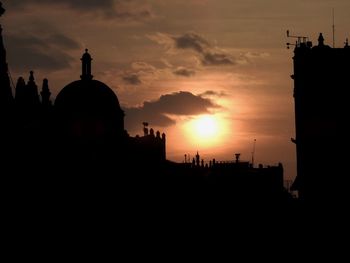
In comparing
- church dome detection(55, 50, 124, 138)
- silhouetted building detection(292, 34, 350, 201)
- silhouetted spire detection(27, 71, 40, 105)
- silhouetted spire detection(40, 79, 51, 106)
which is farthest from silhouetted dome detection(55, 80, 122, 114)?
silhouetted spire detection(27, 71, 40, 105)

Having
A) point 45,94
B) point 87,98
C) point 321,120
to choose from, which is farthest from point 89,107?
point 45,94

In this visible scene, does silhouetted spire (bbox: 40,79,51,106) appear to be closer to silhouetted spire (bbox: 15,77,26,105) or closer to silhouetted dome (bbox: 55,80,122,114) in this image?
silhouetted spire (bbox: 15,77,26,105)

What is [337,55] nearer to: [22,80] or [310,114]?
[310,114]

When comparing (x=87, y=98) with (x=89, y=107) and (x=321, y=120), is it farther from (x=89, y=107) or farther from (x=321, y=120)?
(x=321, y=120)

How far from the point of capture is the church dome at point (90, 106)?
93.8m

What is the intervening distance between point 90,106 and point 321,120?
97.6 ft

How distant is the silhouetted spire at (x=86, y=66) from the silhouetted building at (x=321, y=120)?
28753 mm

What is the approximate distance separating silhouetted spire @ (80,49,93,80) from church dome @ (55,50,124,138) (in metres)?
1.56

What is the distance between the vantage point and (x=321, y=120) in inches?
2817

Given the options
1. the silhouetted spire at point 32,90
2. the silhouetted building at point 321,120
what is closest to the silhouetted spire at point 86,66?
the silhouetted building at point 321,120

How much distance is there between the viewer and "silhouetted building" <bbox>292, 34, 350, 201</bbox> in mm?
69062

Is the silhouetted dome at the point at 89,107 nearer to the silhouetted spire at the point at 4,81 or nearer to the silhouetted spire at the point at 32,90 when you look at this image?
the silhouetted spire at the point at 32,90

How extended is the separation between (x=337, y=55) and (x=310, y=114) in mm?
4758

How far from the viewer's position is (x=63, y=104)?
93.6m
